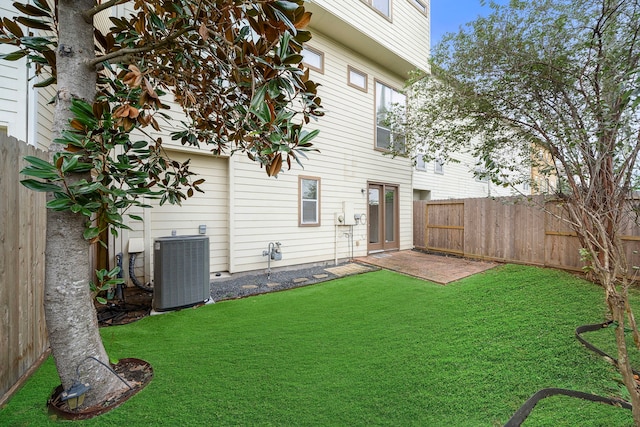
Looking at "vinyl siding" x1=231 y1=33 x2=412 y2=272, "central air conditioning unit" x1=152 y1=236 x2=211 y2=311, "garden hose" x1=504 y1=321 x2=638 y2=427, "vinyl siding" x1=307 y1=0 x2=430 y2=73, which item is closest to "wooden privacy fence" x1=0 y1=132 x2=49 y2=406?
"central air conditioning unit" x1=152 y1=236 x2=211 y2=311

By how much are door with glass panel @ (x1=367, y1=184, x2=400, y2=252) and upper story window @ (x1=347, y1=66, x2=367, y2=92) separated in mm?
2808

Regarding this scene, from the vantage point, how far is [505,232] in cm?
660

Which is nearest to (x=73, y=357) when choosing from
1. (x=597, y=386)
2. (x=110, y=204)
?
(x=110, y=204)

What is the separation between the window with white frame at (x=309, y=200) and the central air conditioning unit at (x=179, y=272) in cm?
281

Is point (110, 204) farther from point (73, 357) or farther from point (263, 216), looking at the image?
point (263, 216)

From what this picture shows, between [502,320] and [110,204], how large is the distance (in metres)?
4.17

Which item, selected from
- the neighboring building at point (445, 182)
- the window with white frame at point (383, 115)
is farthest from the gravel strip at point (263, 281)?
the neighboring building at point (445, 182)

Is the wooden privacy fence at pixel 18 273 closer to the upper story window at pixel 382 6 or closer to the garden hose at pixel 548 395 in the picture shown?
the garden hose at pixel 548 395

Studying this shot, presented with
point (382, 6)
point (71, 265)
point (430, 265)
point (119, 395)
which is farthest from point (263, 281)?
point (382, 6)

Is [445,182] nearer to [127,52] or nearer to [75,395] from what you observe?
[127,52]

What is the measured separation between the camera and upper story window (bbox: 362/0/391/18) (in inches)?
284

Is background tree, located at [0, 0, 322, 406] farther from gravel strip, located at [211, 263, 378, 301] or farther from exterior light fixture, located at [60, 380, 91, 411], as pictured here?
gravel strip, located at [211, 263, 378, 301]

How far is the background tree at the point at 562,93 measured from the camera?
3.14 meters

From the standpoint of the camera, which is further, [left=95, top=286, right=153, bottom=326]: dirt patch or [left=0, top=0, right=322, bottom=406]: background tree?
[left=95, top=286, right=153, bottom=326]: dirt patch
